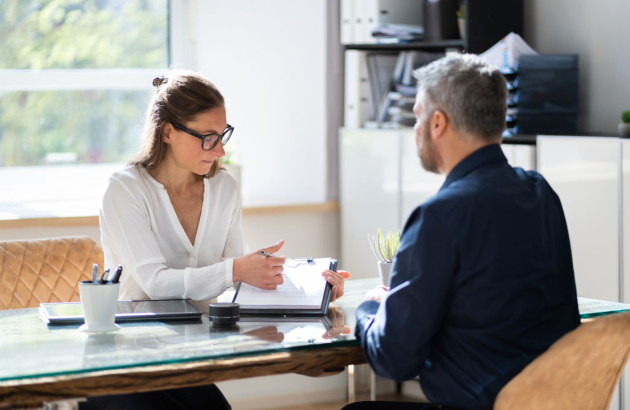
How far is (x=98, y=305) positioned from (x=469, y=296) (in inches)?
30.4

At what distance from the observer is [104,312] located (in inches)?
79.0

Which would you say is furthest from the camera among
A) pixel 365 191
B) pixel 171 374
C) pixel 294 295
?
pixel 365 191

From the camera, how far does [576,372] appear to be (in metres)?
1.81

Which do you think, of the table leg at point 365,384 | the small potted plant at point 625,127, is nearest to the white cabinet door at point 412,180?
the table leg at point 365,384

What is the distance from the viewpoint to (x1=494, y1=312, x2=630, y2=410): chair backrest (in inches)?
69.0

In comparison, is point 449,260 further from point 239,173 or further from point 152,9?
point 152,9

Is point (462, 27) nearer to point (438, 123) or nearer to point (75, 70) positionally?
point (75, 70)

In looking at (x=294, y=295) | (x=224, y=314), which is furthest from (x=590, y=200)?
(x=224, y=314)

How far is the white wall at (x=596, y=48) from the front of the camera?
349 centimetres

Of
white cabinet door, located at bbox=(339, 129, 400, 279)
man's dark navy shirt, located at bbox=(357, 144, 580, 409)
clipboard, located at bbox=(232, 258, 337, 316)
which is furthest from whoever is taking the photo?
white cabinet door, located at bbox=(339, 129, 400, 279)

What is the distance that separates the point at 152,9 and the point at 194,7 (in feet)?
0.65

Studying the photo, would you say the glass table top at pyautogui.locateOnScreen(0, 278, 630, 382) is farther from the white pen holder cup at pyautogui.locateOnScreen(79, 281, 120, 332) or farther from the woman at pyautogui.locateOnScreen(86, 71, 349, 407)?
the woman at pyautogui.locateOnScreen(86, 71, 349, 407)

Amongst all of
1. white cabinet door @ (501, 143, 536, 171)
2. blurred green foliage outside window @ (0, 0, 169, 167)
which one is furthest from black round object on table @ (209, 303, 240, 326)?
blurred green foliage outside window @ (0, 0, 169, 167)

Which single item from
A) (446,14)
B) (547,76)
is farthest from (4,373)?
(446,14)
